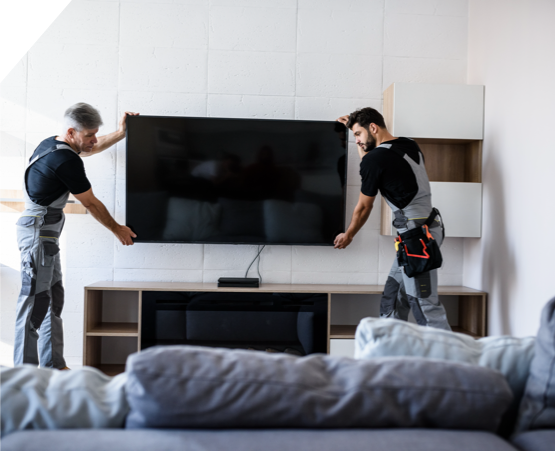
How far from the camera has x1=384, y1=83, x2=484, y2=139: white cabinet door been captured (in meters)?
2.90

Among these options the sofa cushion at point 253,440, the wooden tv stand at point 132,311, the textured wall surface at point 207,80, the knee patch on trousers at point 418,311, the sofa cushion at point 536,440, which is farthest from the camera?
the textured wall surface at point 207,80

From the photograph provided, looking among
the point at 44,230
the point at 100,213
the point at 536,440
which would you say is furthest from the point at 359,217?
the point at 536,440

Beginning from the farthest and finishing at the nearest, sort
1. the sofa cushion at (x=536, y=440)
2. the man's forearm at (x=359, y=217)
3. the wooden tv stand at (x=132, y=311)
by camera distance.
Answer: the wooden tv stand at (x=132, y=311) < the man's forearm at (x=359, y=217) < the sofa cushion at (x=536, y=440)

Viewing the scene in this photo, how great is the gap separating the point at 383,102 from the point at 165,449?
2.91 meters

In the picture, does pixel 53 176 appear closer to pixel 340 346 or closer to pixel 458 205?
pixel 340 346

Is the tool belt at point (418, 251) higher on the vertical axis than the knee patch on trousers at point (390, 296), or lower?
higher

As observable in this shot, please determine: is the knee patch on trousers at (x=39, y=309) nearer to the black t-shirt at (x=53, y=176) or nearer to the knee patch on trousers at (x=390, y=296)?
the black t-shirt at (x=53, y=176)

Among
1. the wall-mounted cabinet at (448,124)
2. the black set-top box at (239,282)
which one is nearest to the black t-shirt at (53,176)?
the black set-top box at (239,282)

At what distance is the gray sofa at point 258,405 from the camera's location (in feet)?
2.07

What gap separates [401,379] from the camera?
697mm

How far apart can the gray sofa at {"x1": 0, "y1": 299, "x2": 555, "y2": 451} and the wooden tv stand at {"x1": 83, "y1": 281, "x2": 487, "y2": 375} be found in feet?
6.83

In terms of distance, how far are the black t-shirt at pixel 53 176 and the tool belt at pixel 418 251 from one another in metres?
1.74

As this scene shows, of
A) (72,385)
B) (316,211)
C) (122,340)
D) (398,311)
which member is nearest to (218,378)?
(72,385)

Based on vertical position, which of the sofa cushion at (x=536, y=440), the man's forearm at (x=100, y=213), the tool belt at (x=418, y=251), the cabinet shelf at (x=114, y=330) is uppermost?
the man's forearm at (x=100, y=213)
